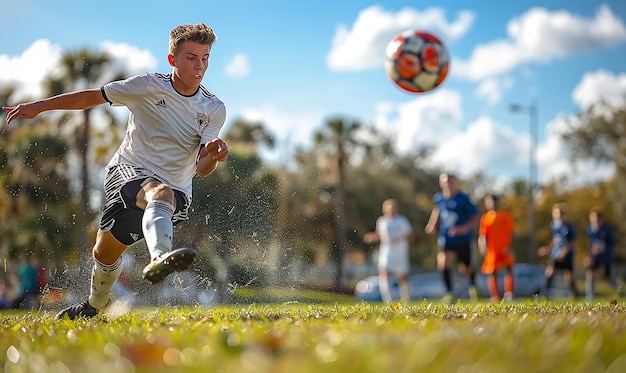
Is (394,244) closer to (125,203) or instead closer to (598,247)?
(598,247)

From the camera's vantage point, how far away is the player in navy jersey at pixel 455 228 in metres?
12.8

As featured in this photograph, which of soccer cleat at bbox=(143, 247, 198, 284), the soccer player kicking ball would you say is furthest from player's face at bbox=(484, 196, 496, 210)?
soccer cleat at bbox=(143, 247, 198, 284)

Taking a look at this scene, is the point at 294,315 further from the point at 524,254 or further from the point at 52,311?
Answer: the point at 524,254

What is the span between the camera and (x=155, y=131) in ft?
19.2

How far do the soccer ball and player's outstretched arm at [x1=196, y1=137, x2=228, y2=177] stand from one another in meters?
4.83

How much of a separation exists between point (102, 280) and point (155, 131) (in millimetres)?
1250

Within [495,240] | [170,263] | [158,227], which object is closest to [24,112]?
[158,227]

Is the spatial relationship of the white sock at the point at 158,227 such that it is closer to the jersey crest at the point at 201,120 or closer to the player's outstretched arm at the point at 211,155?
the player's outstretched arm at the point at 211,155

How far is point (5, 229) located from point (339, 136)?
2329 cm

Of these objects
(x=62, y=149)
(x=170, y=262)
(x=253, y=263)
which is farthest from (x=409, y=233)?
(x=62, y=149)

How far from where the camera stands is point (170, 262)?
4.45m

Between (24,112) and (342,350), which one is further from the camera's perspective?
(24,112)

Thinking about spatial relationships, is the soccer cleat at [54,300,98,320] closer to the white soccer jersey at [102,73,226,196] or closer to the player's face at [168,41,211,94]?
the white soccer jersey at [102,73,226,196]

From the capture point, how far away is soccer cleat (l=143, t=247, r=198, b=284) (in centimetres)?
442
